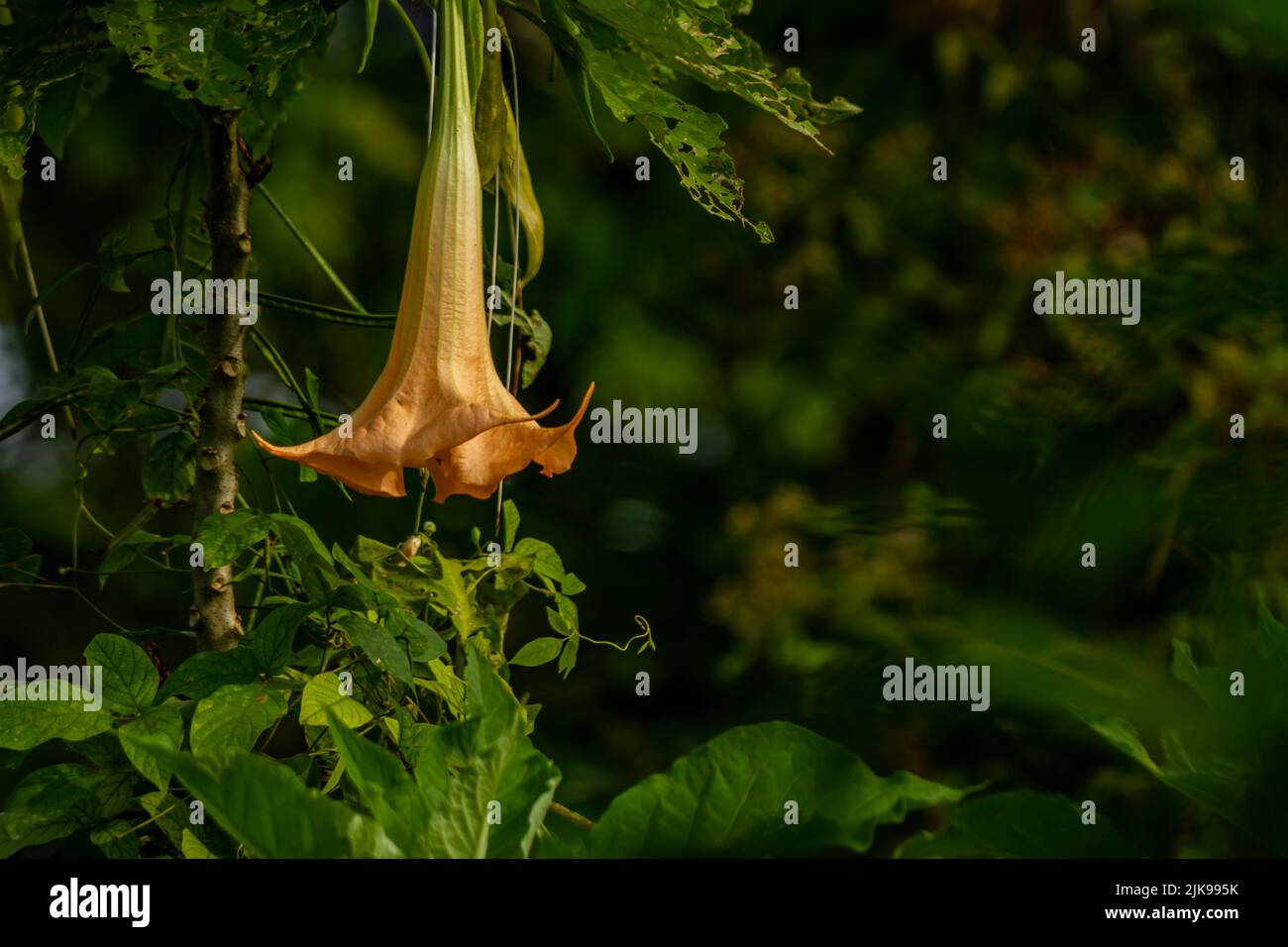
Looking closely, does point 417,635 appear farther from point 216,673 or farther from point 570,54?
point 570,54

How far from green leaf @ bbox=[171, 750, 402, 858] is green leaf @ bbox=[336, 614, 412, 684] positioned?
0.31 ft

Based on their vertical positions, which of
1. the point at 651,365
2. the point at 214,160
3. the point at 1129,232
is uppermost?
the point at 1129,232

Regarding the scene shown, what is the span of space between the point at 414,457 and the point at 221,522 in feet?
0.21

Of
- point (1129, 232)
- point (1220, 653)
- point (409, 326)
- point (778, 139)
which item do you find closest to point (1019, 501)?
point (1220, 653)

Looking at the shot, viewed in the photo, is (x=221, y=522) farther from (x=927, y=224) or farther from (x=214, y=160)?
(x=927, y=224)

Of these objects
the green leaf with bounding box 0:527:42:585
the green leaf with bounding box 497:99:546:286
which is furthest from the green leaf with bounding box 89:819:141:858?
the green leaf with bounding box 497:99:546:286

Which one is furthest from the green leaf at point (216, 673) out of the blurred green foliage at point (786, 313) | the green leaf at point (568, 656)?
the blurred green foliage at point (786, 313)

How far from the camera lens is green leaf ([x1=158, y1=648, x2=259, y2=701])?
353 mm

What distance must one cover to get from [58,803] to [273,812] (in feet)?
0.47

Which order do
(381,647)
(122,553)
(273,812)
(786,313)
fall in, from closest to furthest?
1. (273,812)
2. (381,647)
3. (122,553)
4. (786,313)

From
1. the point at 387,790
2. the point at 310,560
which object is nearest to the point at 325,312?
the point at 310,560

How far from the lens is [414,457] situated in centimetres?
34

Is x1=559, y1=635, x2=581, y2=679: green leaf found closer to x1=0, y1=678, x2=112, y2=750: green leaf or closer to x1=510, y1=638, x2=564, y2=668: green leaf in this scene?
x1=510, y1=638, x2=564, y2=668: green leaf

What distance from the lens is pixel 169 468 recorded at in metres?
0.46
